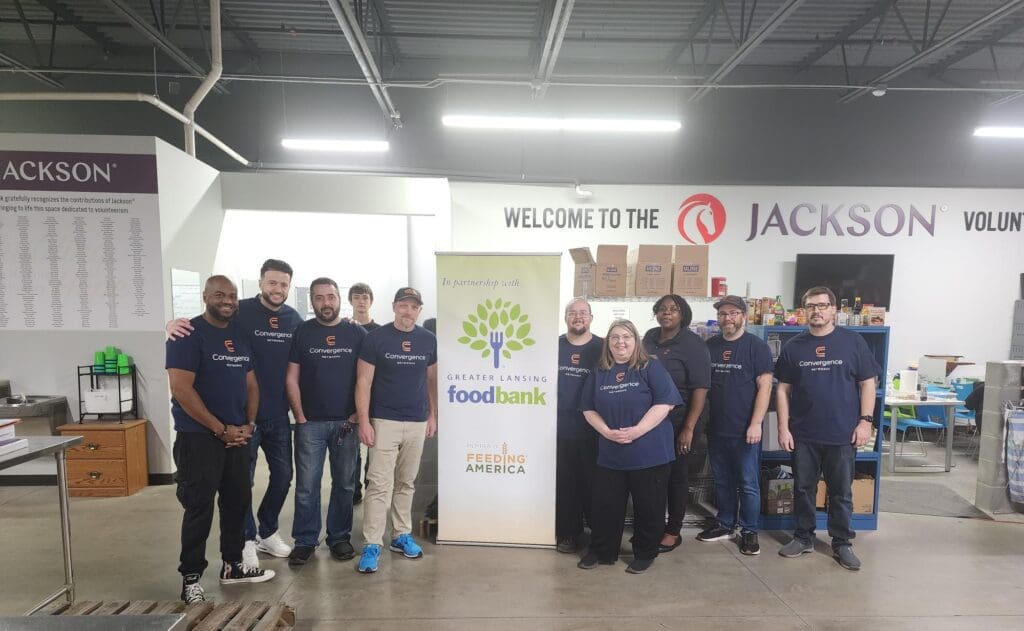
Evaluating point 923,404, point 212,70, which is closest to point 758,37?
point 923,404

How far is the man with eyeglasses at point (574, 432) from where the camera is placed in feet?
10.8

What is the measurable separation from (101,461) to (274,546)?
227 centimetres

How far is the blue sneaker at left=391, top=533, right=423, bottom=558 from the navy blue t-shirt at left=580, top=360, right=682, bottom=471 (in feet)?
4.54

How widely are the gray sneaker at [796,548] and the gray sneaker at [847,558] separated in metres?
0.15

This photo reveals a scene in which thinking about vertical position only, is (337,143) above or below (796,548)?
above

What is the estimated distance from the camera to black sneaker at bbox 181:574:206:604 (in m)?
2.67

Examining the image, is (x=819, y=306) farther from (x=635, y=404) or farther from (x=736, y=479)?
(x=635, y=404)

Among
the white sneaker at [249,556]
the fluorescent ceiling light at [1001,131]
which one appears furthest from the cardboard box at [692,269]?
the fluorescent ceiling light at [1001,131]

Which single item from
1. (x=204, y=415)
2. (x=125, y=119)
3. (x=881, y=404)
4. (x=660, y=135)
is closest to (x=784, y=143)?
(x=660, y=135)

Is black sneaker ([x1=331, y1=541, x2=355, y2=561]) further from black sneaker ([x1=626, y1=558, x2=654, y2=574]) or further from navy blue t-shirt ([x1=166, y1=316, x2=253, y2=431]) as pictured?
black sneaker ([x1=626, y1=558, x2=654, y2=574])

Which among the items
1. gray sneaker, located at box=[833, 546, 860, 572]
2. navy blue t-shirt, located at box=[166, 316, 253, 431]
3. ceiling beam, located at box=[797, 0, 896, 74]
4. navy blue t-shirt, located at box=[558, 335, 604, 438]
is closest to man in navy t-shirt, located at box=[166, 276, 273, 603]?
navy blue t-shirt, located at box=[166, 316, 253, 431]

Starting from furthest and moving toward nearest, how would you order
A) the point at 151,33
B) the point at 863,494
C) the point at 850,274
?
1. the point at 850,274
2. the point at 151,33
3. the point at 863,494

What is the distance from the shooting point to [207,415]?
2.56 m

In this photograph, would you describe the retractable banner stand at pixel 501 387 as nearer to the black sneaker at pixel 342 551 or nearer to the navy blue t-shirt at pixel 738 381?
the black sneaker at pixel 342 551
